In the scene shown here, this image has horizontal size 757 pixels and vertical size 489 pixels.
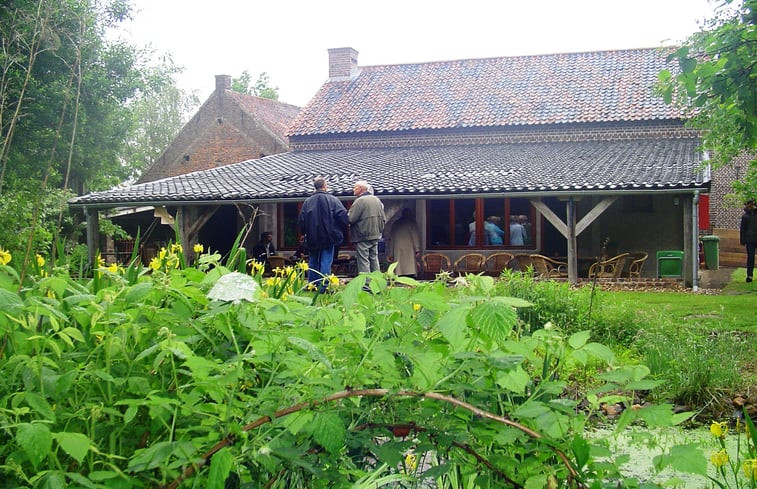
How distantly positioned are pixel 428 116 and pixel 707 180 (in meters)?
9.38

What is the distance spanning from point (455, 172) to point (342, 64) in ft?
31.5

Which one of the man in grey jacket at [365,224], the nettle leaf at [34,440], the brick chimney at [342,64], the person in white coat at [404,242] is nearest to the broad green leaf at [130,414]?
the nettle leaf at [34,440]

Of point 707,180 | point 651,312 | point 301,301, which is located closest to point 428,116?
point 707,180

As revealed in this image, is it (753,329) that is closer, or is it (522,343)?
(522,343)

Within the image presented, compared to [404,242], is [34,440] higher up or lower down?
higher up

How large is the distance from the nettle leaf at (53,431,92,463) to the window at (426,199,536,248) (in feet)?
62.1

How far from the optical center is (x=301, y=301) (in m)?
2.29

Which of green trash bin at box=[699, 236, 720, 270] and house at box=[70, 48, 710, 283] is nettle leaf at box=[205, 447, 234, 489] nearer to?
house at box=[70, 48, 710, 283]

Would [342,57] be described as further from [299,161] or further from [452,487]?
[452,487]

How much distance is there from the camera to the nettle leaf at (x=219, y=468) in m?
1.58

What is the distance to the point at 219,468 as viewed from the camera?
160cm

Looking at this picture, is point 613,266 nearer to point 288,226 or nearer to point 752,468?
point 288,226

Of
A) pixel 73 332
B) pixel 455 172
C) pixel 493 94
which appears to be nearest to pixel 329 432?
pixel 73 332

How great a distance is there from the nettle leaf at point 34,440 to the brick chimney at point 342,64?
87.3 feet
